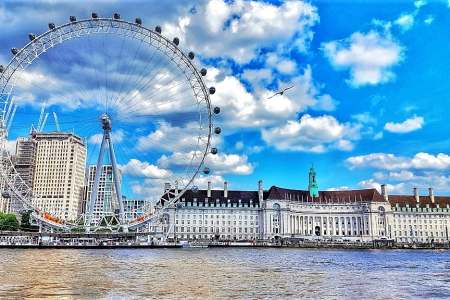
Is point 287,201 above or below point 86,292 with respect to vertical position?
above

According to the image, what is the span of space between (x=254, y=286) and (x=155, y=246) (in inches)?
3071

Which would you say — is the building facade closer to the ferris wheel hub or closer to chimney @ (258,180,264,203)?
chimney @ (258,180,264,203)

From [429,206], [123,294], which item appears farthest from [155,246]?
[429,206]

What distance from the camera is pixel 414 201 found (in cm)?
17675

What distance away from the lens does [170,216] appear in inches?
6260

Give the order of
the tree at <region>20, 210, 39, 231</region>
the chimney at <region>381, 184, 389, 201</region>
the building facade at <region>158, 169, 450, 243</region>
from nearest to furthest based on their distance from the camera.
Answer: the tree at <region>20, 210, 39, 231</region> < the building facade at <region>158, 169, 450, 243</region> < the chimney at <region>381, 184, 389, 201</region>

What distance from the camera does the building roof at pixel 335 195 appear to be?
171 meters

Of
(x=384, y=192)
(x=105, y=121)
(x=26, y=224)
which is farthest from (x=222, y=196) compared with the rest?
(x=105, y=121)

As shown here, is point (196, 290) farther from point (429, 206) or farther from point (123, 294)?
point (429, 206)

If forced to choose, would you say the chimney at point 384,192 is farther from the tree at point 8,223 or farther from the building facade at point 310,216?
the tree at point 8,223

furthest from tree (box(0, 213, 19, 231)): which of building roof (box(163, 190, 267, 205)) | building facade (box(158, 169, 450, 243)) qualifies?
building roof (box(163, 190, 267, 205))

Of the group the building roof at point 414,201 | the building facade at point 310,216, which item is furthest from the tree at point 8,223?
the building roof at point 414,201

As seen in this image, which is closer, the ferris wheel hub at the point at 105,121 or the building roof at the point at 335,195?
the ferris wheel hub at the point at 105,121

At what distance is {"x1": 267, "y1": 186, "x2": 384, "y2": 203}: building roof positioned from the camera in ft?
561
